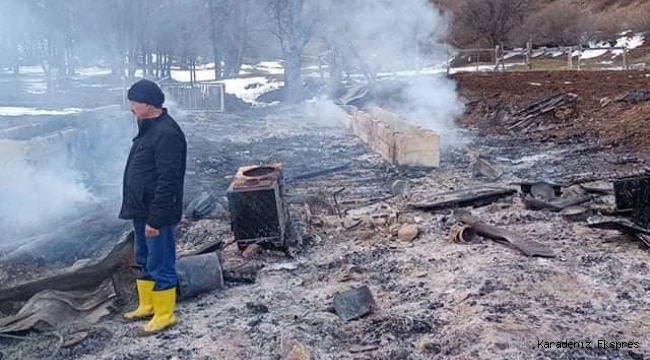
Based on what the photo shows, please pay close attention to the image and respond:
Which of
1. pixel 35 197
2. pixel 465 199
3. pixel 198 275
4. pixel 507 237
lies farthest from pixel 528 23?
pixel 198 275

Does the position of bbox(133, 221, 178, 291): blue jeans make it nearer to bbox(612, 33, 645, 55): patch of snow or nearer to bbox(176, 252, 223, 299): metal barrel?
bbox(176, 252, 223, 299): metal barrel

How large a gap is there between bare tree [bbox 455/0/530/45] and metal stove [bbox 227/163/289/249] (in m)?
32.8

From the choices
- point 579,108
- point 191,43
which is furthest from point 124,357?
point 191,43

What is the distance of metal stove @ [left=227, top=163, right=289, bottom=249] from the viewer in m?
6.33

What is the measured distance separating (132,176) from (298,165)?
6.80 metres

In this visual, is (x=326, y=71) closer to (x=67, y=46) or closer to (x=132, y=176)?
(x=67, y=46)

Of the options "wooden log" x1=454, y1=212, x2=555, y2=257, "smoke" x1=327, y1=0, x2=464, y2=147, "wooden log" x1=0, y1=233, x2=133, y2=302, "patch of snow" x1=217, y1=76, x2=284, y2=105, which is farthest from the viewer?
"patch of snow" x1=217, y1=76, x2=284, y2=105

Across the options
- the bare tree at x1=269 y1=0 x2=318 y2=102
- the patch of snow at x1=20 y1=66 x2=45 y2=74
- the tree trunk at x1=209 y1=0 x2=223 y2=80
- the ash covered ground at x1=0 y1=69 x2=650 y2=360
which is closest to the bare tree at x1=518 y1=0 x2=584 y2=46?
the bare tree at x1=269 y1=0 x2=318 y2=102

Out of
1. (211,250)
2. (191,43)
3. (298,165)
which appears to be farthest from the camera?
(191,43)

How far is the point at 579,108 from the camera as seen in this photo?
14.9 m

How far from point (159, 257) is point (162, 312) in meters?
0.40

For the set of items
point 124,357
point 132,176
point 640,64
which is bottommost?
point 124,357

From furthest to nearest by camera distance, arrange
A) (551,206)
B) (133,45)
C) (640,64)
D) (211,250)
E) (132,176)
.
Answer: (640,64), (133,45), (551,206), (211,250), (132,176)

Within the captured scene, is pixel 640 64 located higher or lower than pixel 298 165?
higher
